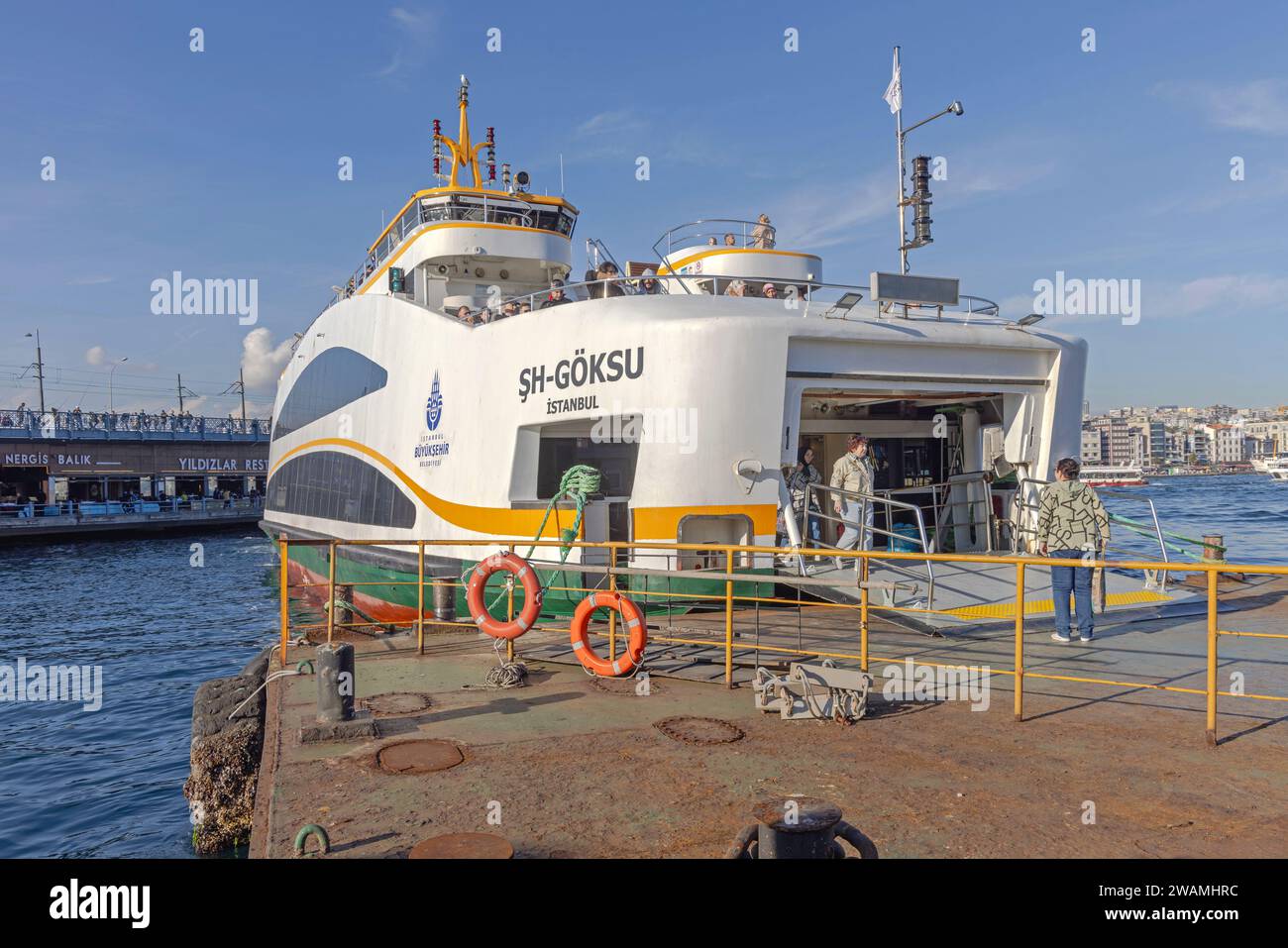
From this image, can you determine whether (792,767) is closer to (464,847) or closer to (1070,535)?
(464,847)

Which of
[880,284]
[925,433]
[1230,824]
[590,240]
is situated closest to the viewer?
[1230,824]

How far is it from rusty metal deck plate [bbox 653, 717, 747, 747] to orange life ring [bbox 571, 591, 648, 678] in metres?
1.09

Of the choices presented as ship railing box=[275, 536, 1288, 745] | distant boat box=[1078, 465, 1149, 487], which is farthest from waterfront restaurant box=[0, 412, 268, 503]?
distant boat box=[1078, 465, 1149, 487]

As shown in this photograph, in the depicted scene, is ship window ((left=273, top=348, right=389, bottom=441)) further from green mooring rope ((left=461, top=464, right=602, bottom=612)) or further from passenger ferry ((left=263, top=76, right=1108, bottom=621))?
green mooring rope ((left=461, top=464, right=602, bottom=612))

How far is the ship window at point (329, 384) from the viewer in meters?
16.9

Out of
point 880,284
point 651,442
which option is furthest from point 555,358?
point 880,284

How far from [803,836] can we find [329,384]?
725 inches

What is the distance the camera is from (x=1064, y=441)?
1235cm

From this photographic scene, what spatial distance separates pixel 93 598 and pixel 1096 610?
86.9 ft

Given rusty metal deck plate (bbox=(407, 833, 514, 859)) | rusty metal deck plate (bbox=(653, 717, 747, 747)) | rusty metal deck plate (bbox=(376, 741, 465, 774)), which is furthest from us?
rusty metal deck plate (bbox=(653, 717, 747, 747))

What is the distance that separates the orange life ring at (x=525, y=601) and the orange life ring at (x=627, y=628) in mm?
440

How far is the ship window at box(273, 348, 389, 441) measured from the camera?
16.9m

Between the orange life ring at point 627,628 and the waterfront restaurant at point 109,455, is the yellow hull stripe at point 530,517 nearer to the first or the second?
the orange life ring at point 627,628
